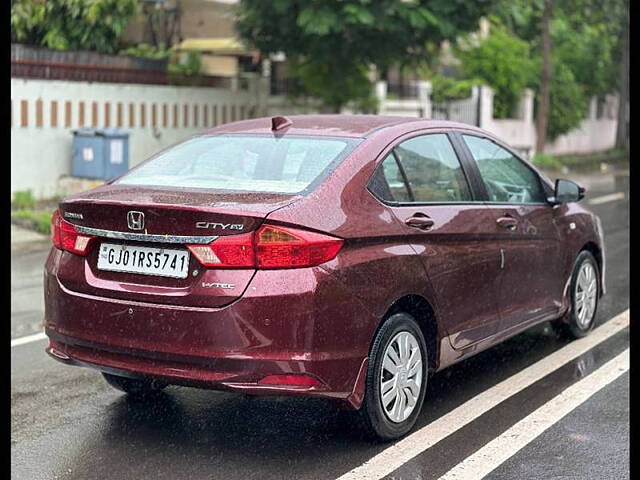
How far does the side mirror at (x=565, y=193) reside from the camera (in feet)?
22.5

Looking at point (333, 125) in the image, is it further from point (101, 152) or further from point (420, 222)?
point (101, 152)

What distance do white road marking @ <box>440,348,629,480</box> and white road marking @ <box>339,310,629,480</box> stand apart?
9.5 inches

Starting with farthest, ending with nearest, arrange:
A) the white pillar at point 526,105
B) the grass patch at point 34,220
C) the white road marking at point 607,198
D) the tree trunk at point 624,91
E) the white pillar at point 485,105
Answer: the tree trunk at point 624,91 < the white pillar at point 526,105 < the white pillar at point 485,105 < the white road marking at point 607,198 < the grass patch at point 34,220

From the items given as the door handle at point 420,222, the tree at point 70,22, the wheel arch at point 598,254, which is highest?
the tree at point 70,22

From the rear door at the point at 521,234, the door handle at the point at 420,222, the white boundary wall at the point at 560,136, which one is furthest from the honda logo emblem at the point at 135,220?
the white boundary wall at the point at 560,136

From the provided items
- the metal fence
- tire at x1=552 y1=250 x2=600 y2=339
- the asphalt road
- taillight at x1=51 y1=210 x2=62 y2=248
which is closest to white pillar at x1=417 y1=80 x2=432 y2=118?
the metal fence

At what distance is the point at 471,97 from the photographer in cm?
2530

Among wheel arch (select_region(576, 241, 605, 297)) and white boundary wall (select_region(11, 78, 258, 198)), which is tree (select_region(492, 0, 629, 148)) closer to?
white boundary wall (select_region(11, 78, 258, 198))

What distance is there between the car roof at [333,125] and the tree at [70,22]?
10.6 m

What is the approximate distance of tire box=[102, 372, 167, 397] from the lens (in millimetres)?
5789

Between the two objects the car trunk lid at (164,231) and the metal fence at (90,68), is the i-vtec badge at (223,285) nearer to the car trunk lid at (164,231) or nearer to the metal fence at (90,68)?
the car trunk lid at (164,231)
